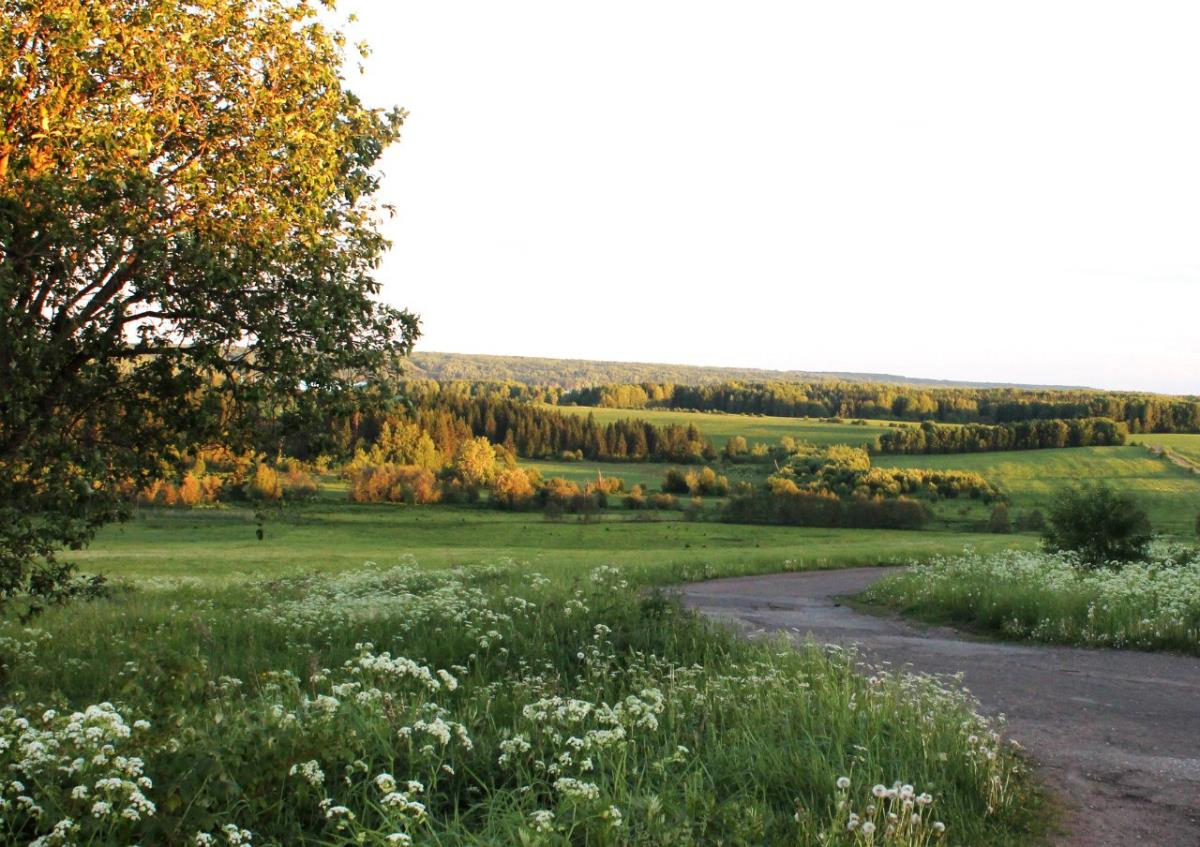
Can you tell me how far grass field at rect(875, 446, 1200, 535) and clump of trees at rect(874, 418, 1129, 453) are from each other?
258cm

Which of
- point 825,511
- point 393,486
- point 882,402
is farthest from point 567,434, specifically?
point 882,402

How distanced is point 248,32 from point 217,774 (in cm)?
858

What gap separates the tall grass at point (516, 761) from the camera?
5.00 meters

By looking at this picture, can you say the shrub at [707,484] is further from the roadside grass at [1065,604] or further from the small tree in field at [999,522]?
the roadside grass at [1065,604]

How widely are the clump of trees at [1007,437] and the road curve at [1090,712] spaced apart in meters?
92.5

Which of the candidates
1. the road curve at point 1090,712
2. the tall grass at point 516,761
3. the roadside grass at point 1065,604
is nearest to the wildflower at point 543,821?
the tall grass at point 516,761

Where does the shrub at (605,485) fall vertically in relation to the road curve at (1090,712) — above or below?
below

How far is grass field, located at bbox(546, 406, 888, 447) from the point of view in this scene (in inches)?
4769

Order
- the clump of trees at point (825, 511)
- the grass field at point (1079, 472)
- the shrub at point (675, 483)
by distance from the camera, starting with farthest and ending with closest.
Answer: the shrub at point (675, 483), the grass field at point (1079, 472), the clump of trees at point (825, 511)

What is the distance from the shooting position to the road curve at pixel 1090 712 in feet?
22.4

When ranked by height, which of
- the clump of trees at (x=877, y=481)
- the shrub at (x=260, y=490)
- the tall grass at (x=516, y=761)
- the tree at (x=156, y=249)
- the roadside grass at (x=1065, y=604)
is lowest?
the clump of trees at (x=877, y=481)

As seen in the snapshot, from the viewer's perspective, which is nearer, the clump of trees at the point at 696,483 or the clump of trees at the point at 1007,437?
the clump of trees at the point at 696,483

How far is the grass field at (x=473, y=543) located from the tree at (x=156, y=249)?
1762 cm

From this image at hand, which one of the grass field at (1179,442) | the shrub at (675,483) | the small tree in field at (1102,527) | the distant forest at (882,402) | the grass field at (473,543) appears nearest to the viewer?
the small tree in field at (1102,527)
